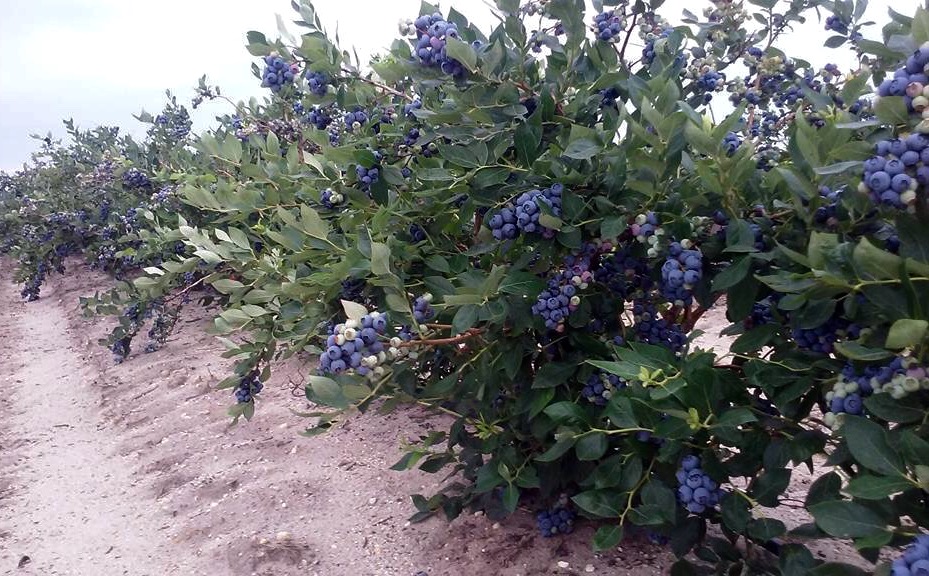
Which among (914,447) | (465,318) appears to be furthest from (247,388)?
(914,447)

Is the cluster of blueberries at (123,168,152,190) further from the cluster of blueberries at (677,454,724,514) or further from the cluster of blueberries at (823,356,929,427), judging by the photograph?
the cluster of blueberries at (823,356,929,427)

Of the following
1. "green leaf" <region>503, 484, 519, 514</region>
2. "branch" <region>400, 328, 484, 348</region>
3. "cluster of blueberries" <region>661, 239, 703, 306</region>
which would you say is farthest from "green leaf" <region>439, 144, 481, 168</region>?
"green leaf" <region>503, 484, 519, 514</region>

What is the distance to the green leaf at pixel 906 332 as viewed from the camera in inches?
37.9

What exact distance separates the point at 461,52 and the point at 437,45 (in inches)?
3.7

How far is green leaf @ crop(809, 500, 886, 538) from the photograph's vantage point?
1.13 m

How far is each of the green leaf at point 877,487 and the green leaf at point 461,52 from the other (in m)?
1.11

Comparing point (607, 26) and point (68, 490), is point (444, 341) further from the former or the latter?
point (68, 490)

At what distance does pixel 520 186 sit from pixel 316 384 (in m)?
0.67

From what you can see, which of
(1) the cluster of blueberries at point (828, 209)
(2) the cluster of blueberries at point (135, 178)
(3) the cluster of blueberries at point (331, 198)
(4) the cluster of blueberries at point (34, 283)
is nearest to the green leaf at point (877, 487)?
(1) the cluster of blueberries at point (828, 209)

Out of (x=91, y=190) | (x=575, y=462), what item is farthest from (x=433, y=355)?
(x=91, y=190)

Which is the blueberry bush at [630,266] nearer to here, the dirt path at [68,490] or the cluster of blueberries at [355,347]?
the cluster of blueberries at [355,347]

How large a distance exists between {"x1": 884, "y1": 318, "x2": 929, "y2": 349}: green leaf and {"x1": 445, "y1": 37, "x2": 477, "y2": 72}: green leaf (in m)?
1.00

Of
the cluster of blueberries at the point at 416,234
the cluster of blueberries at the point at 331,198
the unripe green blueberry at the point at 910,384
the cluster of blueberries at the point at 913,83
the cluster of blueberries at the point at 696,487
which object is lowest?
the cluster of blueberries at the point at 696,487

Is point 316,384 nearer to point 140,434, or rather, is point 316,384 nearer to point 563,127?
point 563,127
